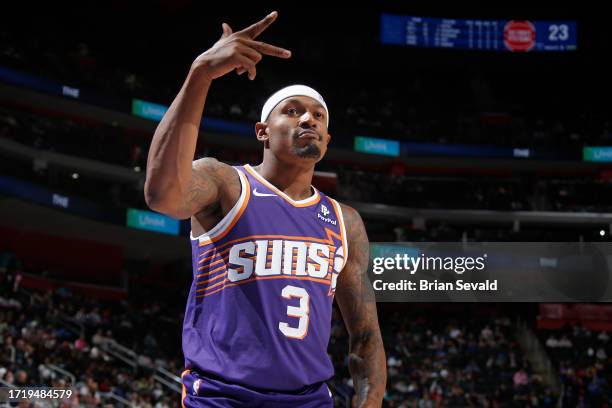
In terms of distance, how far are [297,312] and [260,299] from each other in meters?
0.17

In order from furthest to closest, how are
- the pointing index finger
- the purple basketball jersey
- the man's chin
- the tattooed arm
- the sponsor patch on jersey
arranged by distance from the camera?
the tattooed arm
the sponsor patch on jersey
the man's chin
the purple basketball jersey
the pointing index finger

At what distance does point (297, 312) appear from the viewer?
128 inches

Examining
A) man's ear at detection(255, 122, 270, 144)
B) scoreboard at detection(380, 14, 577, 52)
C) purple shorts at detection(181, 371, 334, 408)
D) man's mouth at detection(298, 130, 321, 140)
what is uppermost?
scoreboard at detection(380, 14, 577, 52)

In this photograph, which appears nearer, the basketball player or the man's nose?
the basketball player

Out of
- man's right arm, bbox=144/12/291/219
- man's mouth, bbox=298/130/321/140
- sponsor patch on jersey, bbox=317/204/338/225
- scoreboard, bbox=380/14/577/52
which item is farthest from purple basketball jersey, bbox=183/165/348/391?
scoreboard, bbox=380/14/577/52

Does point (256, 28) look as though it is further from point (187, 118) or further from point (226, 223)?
point (226, 223)

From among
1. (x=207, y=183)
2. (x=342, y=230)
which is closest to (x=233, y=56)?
(x=207, y=183)

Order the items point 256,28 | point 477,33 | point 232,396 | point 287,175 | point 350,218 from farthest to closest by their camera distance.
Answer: point 477,33
point 350,218
point 287,175
point 232,396
point 256,28

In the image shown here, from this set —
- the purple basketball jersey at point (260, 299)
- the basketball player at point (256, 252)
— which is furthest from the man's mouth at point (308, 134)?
the purple basketball jersey at point (260, 299)

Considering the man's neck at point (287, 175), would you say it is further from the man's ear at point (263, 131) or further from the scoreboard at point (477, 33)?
the scoreboard at point (477, 33)

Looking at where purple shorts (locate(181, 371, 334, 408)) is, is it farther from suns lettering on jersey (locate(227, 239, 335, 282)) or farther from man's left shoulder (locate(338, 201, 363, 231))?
man's left shoulder (locate(338, 201, 363, 231))

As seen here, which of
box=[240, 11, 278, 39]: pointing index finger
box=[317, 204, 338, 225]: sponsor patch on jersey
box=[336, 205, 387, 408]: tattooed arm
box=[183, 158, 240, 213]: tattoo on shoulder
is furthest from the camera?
box=[336, 205, 387, 408]: tattooed arm

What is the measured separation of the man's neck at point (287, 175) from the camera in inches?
139

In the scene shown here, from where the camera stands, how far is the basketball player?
2869 millimetres
